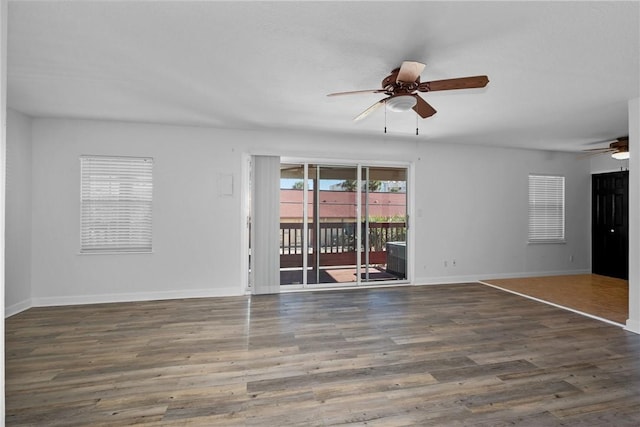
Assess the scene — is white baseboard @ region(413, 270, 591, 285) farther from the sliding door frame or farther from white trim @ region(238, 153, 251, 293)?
white trim @ region(238, 153, 251, 293)

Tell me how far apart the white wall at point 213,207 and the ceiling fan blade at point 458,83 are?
2711mm

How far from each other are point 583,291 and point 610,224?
7.23 feet

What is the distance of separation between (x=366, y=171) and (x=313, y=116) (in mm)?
1614

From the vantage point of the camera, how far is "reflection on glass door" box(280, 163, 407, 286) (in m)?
5.07

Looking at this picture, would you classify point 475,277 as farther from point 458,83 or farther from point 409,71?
point 409,71

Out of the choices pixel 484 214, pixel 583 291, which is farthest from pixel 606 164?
pixel 583 291

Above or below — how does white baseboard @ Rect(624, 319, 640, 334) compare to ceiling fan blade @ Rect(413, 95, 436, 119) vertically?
below

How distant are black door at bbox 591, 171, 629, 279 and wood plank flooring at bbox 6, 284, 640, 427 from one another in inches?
131

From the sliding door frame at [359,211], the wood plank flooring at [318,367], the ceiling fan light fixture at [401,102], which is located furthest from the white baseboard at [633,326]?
the ceiling fan light fixture at [401,102]

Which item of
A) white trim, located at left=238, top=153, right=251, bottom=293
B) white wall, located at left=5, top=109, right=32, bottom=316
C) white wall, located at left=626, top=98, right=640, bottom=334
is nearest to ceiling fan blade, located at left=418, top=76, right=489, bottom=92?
white wall, located at left=626, top=98, right=640, bottom=334

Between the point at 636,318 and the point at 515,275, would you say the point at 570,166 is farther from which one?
the point at 636,318

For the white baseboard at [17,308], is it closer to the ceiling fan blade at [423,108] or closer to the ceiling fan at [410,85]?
the ceiling fan at [410,85]

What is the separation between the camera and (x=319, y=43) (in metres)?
2.29

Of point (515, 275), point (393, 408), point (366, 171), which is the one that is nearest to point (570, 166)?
point (515, 275)
